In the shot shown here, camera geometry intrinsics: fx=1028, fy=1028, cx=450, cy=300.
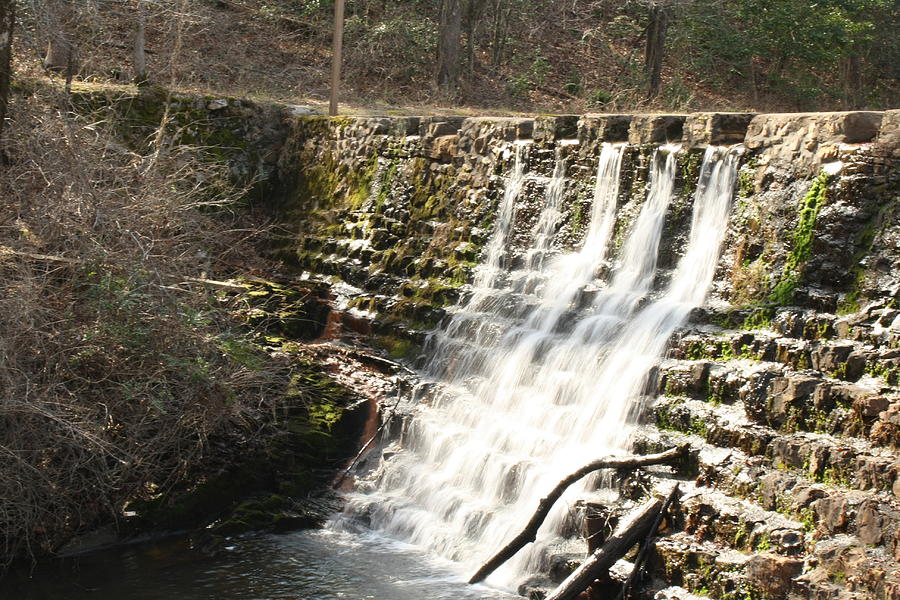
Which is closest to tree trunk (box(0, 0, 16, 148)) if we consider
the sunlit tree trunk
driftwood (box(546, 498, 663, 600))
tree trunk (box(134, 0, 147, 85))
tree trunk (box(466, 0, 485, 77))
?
the sunlit tree trunk

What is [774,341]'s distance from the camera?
7984 mm

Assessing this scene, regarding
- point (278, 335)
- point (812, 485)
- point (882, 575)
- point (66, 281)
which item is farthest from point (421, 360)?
point (882, 575)

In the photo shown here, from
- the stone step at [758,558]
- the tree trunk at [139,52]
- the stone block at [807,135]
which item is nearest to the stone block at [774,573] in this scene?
the stone step at [758,558]

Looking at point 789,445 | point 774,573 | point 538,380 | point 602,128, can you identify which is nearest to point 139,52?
point 602,128

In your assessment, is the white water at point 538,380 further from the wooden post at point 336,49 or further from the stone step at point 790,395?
the wooden post at point 336,49

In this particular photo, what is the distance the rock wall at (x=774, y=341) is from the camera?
6594mm

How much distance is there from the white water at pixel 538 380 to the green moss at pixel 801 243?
88 centimetres

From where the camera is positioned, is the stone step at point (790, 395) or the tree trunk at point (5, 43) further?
the tree trunk at point (5, 43)

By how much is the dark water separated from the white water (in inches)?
14.9

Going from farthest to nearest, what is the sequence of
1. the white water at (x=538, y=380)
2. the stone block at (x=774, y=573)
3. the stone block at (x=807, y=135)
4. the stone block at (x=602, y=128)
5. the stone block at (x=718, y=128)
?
the stone block at (x=602, y=128)
the stone block at (x=718, y=128)
the white water at (x=538, y=380)
the stone block at (x=807, y=135)
the stone block at (x=774, y=573)

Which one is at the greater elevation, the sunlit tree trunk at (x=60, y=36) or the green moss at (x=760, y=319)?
the sunlit tree trunk at (x=60, y=36)

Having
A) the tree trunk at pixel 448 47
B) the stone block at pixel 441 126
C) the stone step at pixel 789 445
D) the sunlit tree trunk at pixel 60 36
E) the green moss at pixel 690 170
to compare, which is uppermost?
the tree trunk at pixel 448 47

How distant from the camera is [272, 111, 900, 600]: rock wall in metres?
6.59

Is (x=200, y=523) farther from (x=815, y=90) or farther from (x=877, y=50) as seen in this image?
(x=877, y=50)
